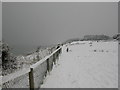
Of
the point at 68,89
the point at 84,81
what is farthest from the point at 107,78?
the point at 68,89

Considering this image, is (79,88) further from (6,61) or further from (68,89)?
(6,61)

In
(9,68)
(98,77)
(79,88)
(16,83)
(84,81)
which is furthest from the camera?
(9,68)

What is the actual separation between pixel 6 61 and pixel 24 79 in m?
9.43

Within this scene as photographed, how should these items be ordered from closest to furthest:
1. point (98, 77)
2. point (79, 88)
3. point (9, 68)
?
point (79, 88), point (98, 77), point (9, 68)

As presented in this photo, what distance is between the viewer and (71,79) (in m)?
6.44

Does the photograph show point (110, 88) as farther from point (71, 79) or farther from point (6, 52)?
point (6, 52)

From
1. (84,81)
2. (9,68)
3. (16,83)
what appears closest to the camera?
(16,83)

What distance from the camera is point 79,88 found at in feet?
17.5

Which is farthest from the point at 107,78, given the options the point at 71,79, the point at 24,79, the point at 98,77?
the point at 24,79

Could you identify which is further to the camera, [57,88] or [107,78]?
[107,78]

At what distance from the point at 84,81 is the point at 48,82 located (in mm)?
1521

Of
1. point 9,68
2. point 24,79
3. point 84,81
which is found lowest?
point 9,68

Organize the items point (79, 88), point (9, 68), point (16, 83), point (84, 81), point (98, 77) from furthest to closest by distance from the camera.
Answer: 1. point (9, 68)
2. point (98, 77)
3. point (84, 81)
4. point (79, 88)
5. point (16, 83)

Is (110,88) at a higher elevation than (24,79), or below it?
below
